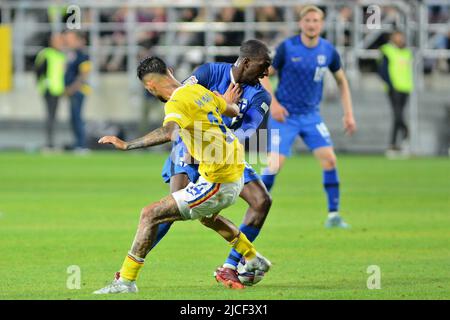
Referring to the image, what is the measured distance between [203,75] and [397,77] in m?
18.3

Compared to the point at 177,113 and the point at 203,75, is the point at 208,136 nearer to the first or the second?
the point at 177,113

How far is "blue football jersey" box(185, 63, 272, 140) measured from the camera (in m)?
10.4

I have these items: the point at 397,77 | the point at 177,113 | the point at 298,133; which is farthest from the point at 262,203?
the point at 397,77

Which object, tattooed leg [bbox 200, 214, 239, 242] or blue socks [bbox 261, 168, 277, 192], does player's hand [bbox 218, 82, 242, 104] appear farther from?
blue socks [bbox 261, 168, 277, 192]

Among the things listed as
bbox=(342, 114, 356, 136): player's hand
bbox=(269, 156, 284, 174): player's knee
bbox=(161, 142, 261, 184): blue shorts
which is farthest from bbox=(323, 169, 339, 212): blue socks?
bbox=(161, 142, 261, 184): blue shorts

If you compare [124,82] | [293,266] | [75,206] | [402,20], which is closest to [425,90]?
[402,20]

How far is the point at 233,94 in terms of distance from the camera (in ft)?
32.2

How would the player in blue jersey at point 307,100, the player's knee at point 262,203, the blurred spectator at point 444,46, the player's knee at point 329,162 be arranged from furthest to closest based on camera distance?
the blurred spectator at point 444,46 < the player's knee at point 329,162 < the player in blue jersey at point 307,100 < the player's knee at point 262,203

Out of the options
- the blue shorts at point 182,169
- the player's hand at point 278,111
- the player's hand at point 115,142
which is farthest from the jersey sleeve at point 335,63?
the player's hand at point 115,142

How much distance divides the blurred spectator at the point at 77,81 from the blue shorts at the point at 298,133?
1446 cm

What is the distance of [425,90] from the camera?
2981 centimetres

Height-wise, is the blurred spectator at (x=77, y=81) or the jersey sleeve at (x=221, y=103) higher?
the jersey sleeve at (x=221, y=103)

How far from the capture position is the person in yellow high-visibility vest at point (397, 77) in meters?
28.1

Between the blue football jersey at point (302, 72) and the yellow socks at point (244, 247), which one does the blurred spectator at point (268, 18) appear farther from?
the yellow socks at point (244, 247)
